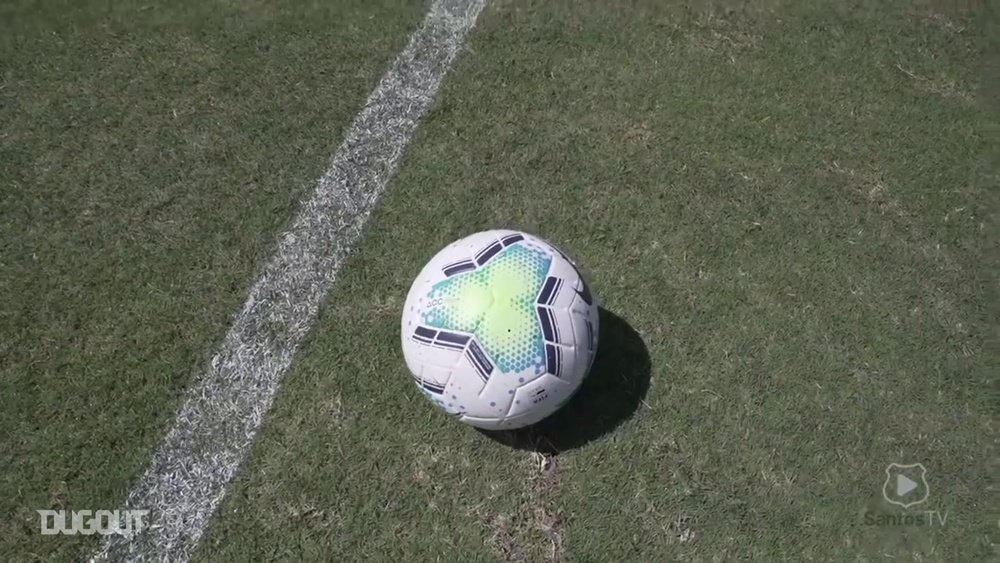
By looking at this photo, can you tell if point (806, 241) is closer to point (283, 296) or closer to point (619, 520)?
point (619, 520)

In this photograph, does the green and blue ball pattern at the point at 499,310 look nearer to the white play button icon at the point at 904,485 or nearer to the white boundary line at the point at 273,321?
the white boundary line at the point at 273,321

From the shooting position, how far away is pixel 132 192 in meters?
4.40

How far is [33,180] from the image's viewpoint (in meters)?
4.40

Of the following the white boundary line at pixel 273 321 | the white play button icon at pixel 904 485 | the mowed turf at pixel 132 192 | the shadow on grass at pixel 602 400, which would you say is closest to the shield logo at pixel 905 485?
the white play button icon at pixel 904 485

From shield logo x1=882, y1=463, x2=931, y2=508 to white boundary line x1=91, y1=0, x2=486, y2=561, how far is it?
10.6ft

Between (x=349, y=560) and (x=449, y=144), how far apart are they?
8.26ft

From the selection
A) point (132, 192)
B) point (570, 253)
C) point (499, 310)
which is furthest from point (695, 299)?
point (132, 192)

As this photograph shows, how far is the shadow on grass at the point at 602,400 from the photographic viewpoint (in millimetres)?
3854

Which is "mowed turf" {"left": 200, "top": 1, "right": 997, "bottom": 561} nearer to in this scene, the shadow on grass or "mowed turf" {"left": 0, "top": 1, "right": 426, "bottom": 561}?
the shadow on grass

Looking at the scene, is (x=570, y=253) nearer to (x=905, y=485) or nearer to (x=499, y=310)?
(x=499, y=310)

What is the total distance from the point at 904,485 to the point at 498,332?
96.1 inches

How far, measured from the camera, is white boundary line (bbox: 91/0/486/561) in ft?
11.9

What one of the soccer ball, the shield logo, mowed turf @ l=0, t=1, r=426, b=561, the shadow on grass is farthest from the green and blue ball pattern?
the shield logo

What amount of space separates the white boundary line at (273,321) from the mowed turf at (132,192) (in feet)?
0.32
